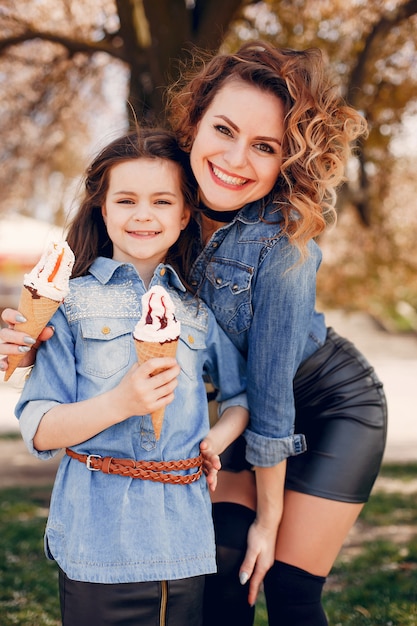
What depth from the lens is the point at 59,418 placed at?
212 centimetres

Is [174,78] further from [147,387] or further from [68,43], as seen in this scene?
[147,387]

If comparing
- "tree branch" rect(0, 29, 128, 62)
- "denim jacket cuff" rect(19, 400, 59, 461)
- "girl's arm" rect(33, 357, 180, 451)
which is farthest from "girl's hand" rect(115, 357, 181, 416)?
"tree branch" rect(0, 29, 128, 62)

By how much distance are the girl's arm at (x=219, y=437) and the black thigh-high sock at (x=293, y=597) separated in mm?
489

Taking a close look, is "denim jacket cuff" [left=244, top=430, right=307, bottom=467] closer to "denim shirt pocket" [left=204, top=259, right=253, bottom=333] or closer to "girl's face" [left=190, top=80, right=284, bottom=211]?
"denim shirt pocket" [left=204, top=259, right=253, bottom=333]

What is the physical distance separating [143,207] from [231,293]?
450mm

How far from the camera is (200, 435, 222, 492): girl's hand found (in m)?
2.37

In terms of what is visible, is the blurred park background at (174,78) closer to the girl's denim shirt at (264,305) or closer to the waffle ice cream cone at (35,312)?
the girl's denim shirt at (264,305)

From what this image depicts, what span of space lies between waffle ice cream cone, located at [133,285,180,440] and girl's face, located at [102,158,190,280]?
0.41 metres

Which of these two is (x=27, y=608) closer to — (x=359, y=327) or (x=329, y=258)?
(x=329, y=258)

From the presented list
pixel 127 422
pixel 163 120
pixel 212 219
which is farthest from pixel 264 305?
pixel 163 120

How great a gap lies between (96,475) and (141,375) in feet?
1.39

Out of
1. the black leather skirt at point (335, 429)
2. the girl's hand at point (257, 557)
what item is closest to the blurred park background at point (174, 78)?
the black leather skirt at point (335, 429)

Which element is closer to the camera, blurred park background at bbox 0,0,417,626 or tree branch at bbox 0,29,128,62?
blurred park background at bbox 0,0,417,626

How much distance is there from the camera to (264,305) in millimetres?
2484
